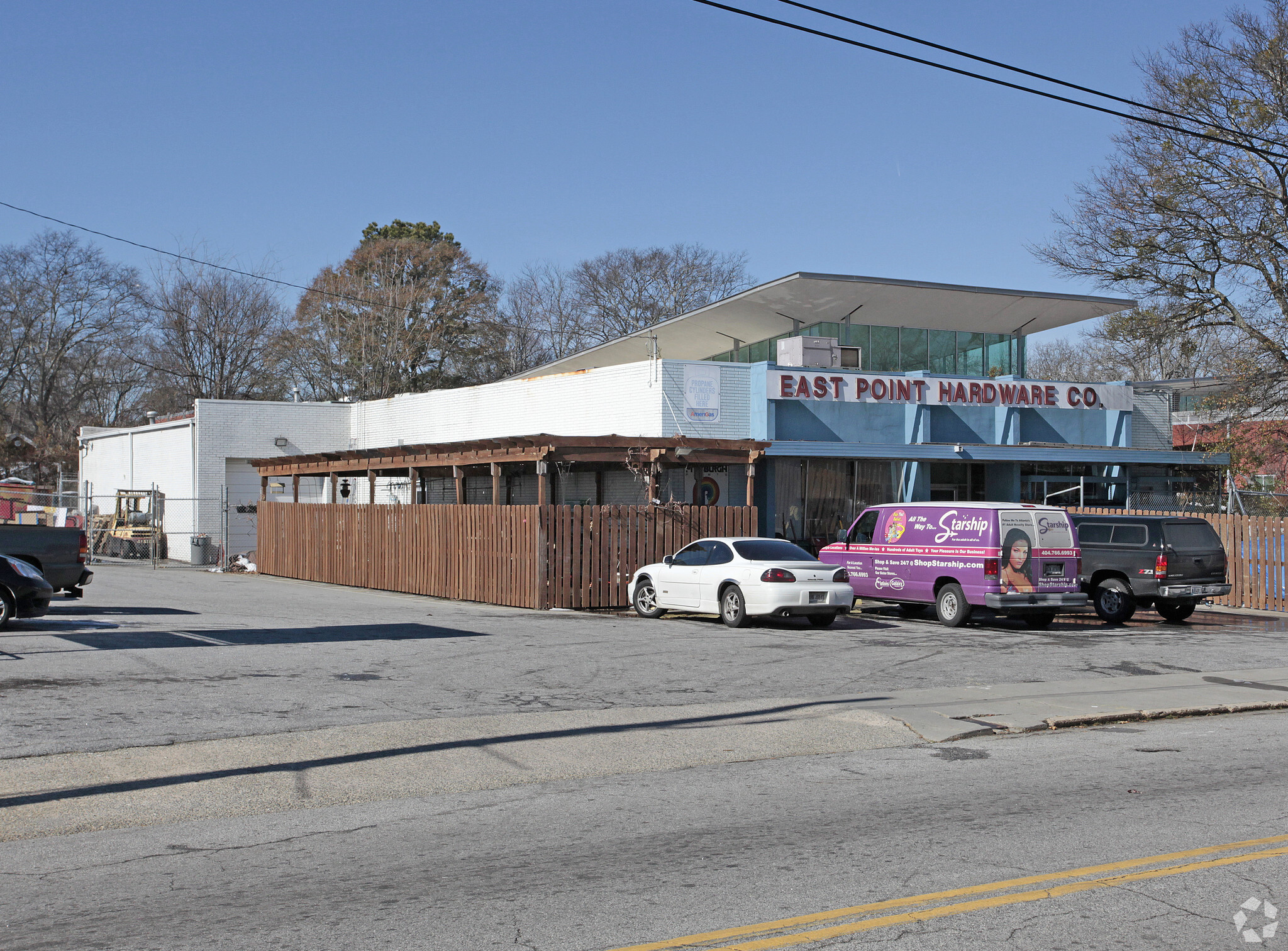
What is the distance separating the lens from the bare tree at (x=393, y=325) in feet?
176

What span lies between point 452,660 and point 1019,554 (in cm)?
955

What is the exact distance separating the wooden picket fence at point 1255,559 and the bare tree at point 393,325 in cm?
3773

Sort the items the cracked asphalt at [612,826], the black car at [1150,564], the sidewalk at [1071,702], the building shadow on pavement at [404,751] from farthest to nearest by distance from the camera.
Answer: the black car at [1150,564]
the sidewalk at [1071,702]
the building shadow on pavement at [404,751]
the cracked asphalt at [612,826]

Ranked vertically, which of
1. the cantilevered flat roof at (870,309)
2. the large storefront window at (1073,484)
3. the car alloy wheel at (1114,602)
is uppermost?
the cantilevered flat roof at (870,309)

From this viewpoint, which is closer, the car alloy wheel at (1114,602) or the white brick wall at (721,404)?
the car alloy wheel at (1114,602)

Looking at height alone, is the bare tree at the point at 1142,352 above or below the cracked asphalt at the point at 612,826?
above

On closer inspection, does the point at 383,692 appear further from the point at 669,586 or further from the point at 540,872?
the point at 669,586

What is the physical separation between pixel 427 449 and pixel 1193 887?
20811 mm

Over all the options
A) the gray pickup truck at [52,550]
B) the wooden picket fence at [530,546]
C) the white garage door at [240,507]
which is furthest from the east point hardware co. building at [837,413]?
the gray pickup truck at [52,550]

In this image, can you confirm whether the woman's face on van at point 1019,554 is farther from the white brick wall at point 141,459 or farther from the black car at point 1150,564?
the white brick wall at point 141,459

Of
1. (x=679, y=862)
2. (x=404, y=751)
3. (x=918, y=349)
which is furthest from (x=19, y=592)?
(x=918, y=349)

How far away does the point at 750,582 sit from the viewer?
18.4 m

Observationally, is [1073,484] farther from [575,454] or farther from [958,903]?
[958,903]

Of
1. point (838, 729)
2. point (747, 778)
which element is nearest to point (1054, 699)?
point (838, 729)
